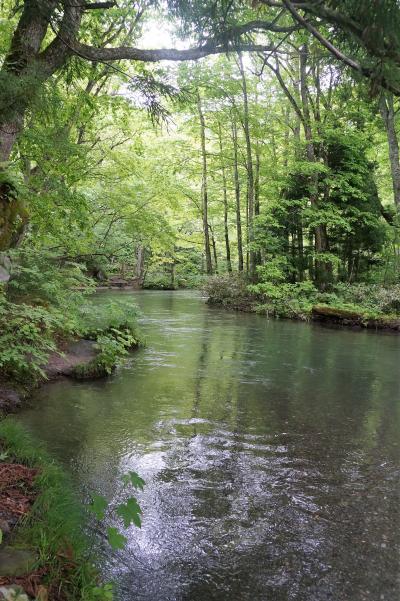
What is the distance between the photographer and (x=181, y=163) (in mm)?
25094

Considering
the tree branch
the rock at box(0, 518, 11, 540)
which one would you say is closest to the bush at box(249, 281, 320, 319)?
the tree branch

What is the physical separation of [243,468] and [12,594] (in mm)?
2902

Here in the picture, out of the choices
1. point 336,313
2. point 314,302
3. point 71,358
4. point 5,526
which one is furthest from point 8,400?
point 314,302

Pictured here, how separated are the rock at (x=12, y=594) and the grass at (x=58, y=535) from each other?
0.92 feet

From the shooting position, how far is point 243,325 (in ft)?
48.9

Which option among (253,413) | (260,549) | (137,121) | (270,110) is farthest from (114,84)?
(260,549)

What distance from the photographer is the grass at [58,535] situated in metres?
2.35

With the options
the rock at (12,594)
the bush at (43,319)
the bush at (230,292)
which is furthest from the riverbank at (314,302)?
the rock at (12,594)

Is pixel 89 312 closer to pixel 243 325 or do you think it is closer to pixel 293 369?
pixel 293 369

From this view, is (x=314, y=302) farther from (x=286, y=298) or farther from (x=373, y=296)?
(x=373, y=296)

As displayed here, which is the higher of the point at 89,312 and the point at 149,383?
the point at 89,312

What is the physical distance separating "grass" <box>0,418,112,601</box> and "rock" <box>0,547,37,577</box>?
54mm

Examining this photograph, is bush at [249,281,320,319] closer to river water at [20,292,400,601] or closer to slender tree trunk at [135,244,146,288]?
river water at [20,292,400,601]

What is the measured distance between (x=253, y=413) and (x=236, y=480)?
6.86 ft
